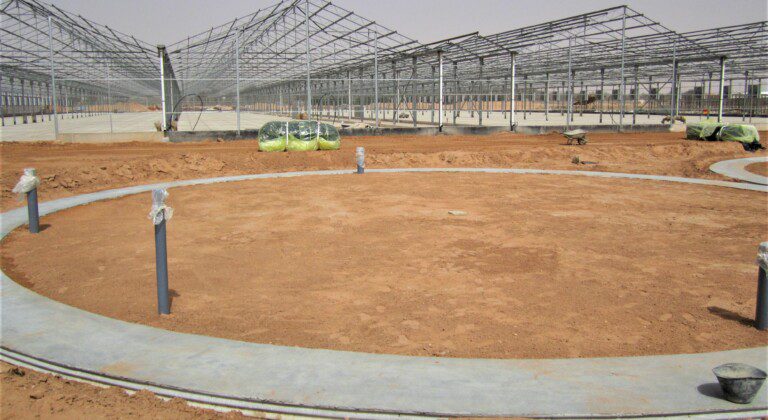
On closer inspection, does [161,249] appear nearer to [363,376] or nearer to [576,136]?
[363,376]

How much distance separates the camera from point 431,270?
7.62 m

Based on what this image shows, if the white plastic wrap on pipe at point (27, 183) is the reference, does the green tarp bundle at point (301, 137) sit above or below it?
above

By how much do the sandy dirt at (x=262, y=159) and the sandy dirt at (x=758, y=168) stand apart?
50.0 inches

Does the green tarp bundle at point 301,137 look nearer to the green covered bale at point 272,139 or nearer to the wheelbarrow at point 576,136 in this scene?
the green covered bale at point 272,139

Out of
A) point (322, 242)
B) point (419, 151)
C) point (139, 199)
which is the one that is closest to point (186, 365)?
point (322, 242)

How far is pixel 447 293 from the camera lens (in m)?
6.69

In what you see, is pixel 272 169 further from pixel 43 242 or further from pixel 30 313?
pixel 30 313

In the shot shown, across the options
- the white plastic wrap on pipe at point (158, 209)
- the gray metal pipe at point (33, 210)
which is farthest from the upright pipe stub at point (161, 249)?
the gray metal pipe at point (33, 210)

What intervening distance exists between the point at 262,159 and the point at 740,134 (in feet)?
68.8

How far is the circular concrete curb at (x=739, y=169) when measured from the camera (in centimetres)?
1609

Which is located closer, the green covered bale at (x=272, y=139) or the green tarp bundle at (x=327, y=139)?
the green covered bale at (x=272, y=139)

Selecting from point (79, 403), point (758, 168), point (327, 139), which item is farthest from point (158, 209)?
point (758, 168)

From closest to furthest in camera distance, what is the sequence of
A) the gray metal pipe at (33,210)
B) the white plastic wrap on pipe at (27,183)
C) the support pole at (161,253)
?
the support pole at (161,253) → the white plastic wrap on pipe at (27,183) → the gray metal pipe at (33,210)

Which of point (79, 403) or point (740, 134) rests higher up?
point (740, 134)
